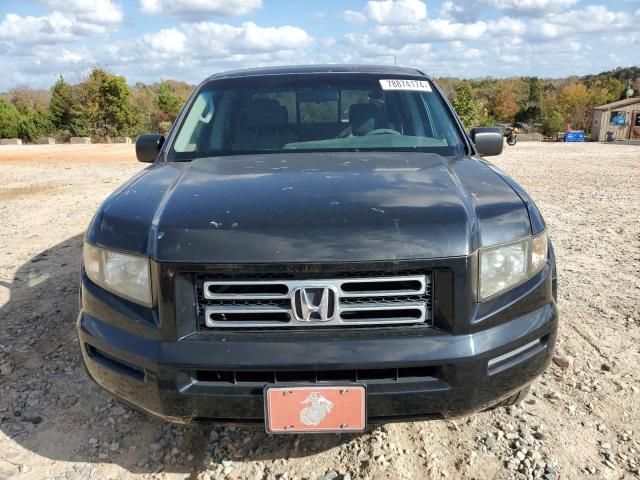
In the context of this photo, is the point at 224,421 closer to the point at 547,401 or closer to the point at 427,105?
the point at 547,401

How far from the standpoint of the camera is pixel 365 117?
3.44m

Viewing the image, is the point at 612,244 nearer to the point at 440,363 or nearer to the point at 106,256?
the point at 440,363

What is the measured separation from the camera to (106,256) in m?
2.13

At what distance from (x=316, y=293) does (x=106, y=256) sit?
33.5 inches

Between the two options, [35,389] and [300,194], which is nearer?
[300,194]

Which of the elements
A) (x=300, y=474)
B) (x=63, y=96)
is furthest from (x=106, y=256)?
(x=63, y=96)

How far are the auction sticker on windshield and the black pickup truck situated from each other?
1.48m

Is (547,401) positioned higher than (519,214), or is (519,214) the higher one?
(519,214)

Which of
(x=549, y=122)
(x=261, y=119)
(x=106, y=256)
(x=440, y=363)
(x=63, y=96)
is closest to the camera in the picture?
(x=440, y=363)

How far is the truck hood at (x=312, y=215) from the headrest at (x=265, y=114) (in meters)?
0.82

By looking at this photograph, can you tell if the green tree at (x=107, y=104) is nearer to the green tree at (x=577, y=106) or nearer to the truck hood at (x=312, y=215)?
the truck hood at (x=312, y=215)

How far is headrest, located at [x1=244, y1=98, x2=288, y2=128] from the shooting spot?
3.34 meters

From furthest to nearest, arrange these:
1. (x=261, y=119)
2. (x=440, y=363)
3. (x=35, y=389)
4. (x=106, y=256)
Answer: (x=261, y=119) → (x=35, y=389) → (x=106, y=256) → (x=440, y=363)

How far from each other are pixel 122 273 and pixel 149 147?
1.59 meters
